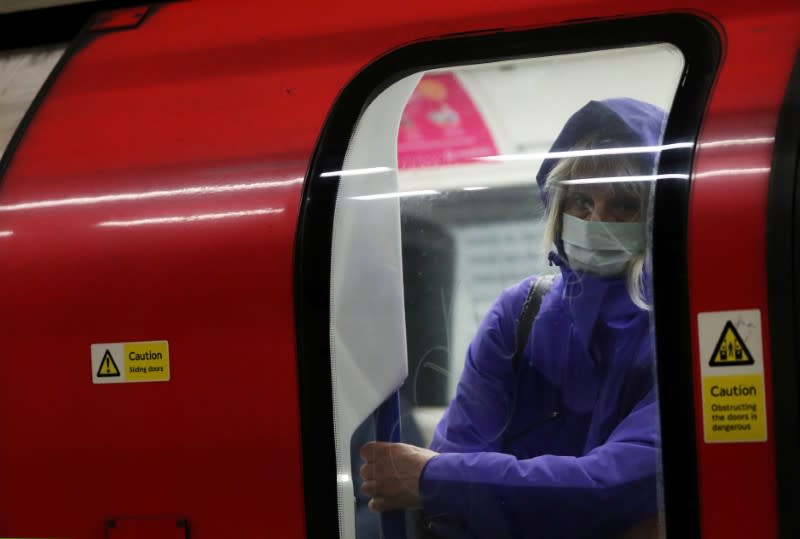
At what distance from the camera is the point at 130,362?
189 centimetres

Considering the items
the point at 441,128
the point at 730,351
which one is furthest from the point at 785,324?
the point at 441,128

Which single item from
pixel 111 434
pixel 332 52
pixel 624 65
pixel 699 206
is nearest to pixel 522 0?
pixel 624 65

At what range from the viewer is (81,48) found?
231 centimetres

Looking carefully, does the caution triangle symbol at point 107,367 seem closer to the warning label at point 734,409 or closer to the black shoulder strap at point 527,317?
the black shoulder strap at point 527,317

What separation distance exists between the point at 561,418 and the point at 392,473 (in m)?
0.41

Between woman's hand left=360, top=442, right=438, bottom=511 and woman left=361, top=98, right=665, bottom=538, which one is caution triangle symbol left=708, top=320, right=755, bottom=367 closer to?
woman left=361, top=98, right=665, bottom=538

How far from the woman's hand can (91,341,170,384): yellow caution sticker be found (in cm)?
54

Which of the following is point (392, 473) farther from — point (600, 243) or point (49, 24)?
point (49, 24)

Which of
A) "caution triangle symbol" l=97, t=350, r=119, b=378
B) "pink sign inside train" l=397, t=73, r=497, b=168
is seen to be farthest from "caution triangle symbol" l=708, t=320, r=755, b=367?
"caution triangle symbol" l=97, t=350, r=119, b=378

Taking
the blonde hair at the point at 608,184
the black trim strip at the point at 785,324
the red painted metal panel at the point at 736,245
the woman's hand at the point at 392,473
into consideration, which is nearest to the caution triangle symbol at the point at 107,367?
the woman's hand at the point at 392,473

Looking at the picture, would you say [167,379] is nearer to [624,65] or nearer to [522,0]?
[522,0]

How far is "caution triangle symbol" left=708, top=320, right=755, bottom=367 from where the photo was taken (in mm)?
1505

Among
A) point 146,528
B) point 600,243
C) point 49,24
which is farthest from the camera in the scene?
point 49,24

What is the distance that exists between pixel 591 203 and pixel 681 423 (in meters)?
0.60
